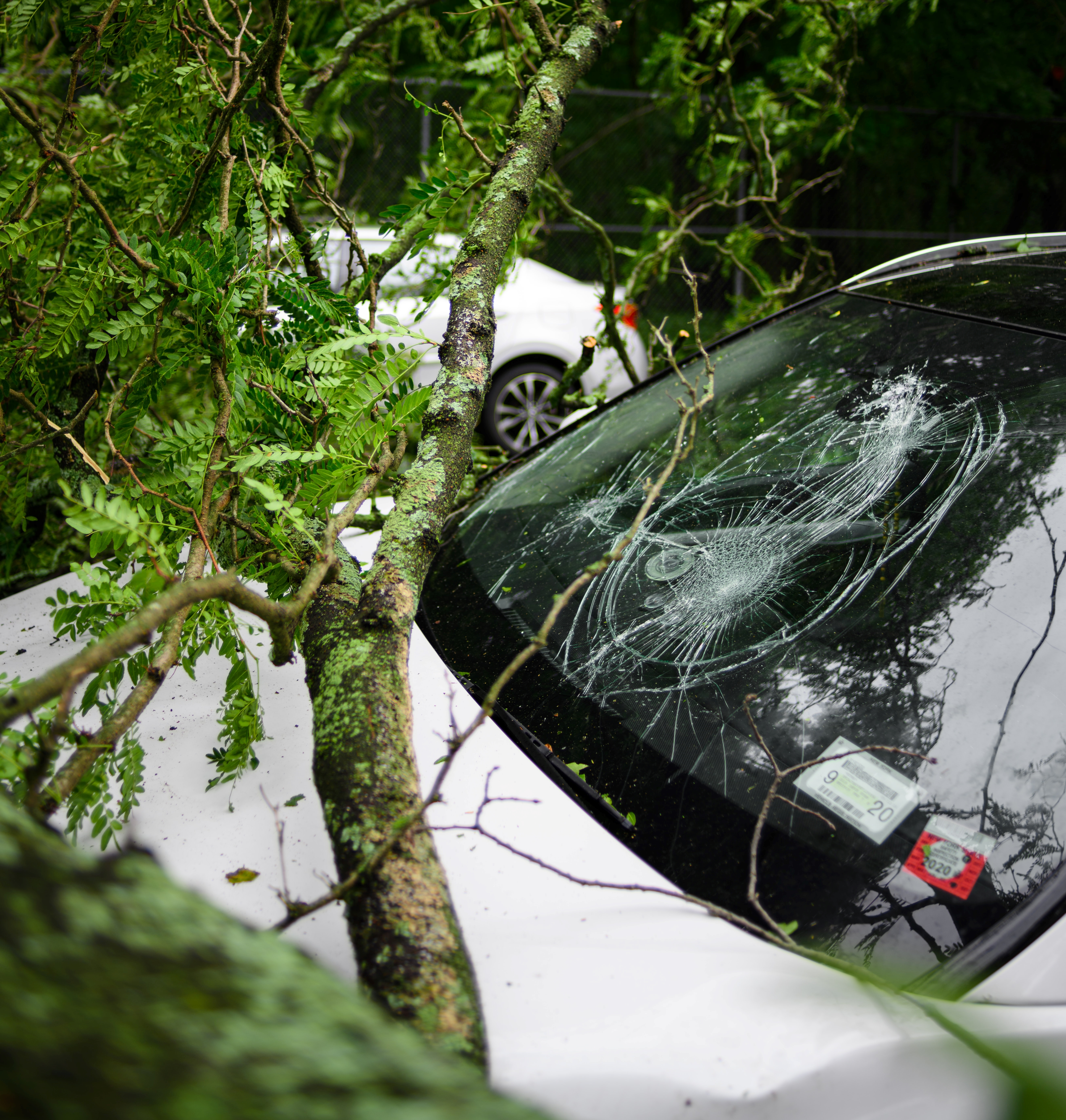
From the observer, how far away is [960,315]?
1.94 metres

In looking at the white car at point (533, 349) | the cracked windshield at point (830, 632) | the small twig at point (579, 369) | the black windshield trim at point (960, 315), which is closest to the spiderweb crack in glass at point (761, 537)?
the cracked windshield at point (830, 632)

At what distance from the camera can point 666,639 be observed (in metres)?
1.54

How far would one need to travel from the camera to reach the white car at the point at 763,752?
Answer: 3.16 feet

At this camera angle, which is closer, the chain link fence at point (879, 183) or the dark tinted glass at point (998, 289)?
the dark tinted glass at point (998, 289)

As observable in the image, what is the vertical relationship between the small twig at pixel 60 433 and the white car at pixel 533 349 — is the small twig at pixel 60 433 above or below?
below

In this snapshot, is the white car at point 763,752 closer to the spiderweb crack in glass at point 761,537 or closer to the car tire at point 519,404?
the spiderweb crack in glass at point 761,537

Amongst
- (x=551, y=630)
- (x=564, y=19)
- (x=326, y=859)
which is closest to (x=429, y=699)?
(x=551, y=630)

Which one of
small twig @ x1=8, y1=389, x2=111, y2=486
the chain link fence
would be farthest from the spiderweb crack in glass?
the chain link fence

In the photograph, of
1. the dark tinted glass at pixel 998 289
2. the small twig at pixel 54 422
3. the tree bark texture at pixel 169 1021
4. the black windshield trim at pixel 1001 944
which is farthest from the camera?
the dark tinted glass at pixel 998 289

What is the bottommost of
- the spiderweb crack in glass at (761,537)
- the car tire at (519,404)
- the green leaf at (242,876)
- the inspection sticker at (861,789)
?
the inspection sticker at (861,789)

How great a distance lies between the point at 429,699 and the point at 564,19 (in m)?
2.71

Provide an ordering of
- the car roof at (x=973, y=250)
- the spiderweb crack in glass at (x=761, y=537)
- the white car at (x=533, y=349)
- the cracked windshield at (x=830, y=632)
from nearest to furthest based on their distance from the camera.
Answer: the cracked windshield at (x=830, y=632) → the spiderweb crack in glass at (x=761, y=537) → the car roof at (x=973, y=250) → the white car at (x=533, y=349)

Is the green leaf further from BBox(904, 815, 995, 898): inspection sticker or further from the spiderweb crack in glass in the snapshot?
Result: BBox(904, 815, 995, 898): inspection sticker

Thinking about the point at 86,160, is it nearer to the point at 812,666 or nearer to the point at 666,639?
the point at 666,639
